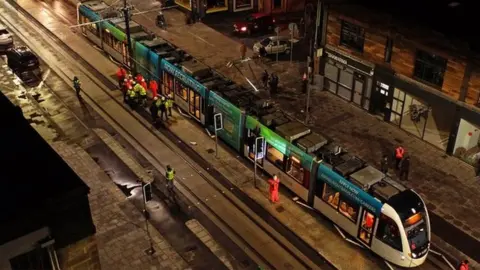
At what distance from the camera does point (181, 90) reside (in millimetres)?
32656

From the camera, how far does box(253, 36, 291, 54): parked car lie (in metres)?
41.5

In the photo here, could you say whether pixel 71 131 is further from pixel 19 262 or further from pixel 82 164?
pixel 19 262

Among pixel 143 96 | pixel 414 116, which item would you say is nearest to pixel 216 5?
pixel 143 96

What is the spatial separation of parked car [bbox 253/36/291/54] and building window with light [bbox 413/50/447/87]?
13.6 metres

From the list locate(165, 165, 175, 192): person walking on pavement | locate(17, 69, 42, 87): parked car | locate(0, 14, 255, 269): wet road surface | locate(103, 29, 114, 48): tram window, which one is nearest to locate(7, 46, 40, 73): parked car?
locate(17, 69, 42, 87): parked car

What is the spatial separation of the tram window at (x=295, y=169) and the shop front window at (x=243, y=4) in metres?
30.1

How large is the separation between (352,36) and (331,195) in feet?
46.2

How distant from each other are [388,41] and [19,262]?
78.9 feet

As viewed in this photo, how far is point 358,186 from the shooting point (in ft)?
72.0

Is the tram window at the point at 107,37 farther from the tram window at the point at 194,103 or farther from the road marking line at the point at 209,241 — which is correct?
the road marking line at the point at 209,241

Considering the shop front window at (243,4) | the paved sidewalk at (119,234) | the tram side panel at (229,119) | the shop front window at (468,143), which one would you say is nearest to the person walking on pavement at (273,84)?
the tram side panel at (229,119)

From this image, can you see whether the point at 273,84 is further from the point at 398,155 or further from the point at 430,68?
the point at 398,155

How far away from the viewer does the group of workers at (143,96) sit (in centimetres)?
3178

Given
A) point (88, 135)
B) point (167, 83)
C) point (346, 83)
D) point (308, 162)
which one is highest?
point (308, 162)
